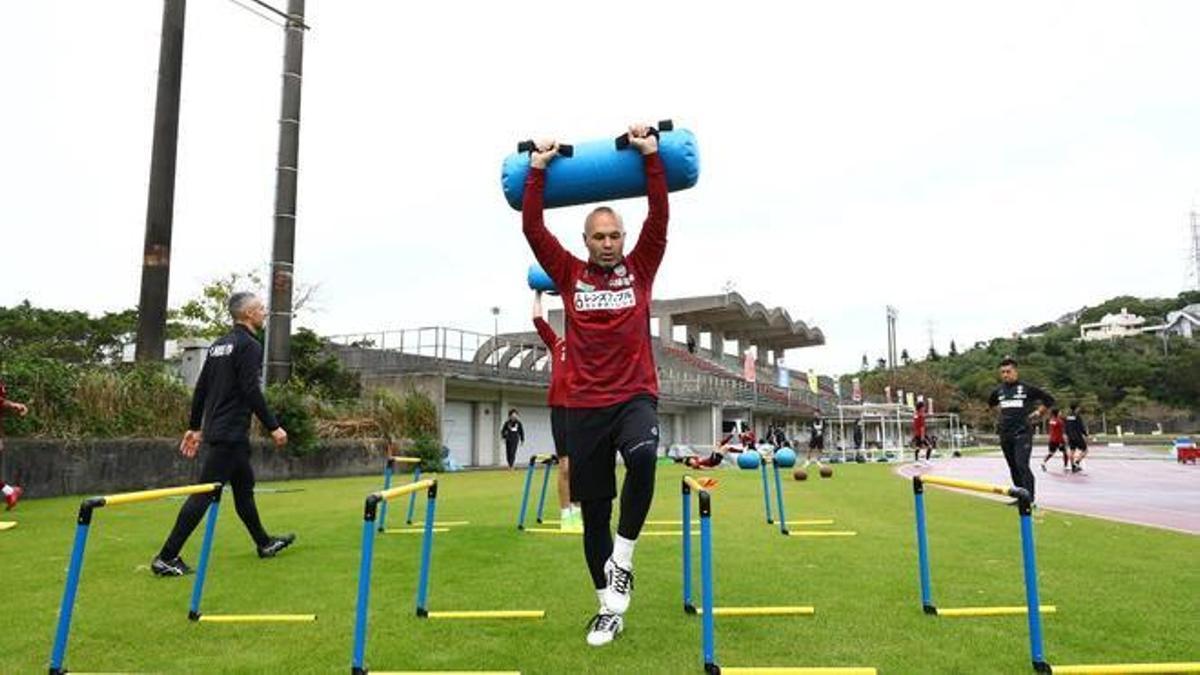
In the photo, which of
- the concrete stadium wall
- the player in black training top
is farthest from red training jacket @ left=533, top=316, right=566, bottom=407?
the player in black training top

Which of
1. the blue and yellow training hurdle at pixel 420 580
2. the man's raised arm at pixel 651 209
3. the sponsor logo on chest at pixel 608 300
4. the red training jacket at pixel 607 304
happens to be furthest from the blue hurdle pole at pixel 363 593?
the man's raised arm at pixel 651 209

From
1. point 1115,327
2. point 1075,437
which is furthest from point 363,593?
point 1115,327

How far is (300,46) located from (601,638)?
63.1 feet

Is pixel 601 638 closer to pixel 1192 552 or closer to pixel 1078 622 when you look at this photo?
pixel 1078 622

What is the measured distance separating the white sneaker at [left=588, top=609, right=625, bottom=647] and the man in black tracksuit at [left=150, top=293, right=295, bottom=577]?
2.97 meters

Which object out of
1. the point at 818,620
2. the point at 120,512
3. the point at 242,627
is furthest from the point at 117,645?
the point at 120,512

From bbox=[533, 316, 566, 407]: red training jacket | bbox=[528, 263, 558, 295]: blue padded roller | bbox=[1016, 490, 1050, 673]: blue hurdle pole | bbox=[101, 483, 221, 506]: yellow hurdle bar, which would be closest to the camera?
bbox=[1016, 490, 1050, 673]: blue hurdle pole

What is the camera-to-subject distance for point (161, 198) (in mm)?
16906

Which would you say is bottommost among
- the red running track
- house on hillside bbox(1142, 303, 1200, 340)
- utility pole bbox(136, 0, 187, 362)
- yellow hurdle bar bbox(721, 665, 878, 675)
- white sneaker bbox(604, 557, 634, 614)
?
the red running track

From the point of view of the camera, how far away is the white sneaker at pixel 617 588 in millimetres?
3695

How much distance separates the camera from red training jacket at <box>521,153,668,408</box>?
386 cm

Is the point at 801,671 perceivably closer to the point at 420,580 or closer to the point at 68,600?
the point at 420,580

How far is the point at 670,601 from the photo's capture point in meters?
4.63

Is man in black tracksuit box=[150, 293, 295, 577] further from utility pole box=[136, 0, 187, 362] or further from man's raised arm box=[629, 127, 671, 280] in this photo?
utility pole box=[136, 0, 187, 362]
